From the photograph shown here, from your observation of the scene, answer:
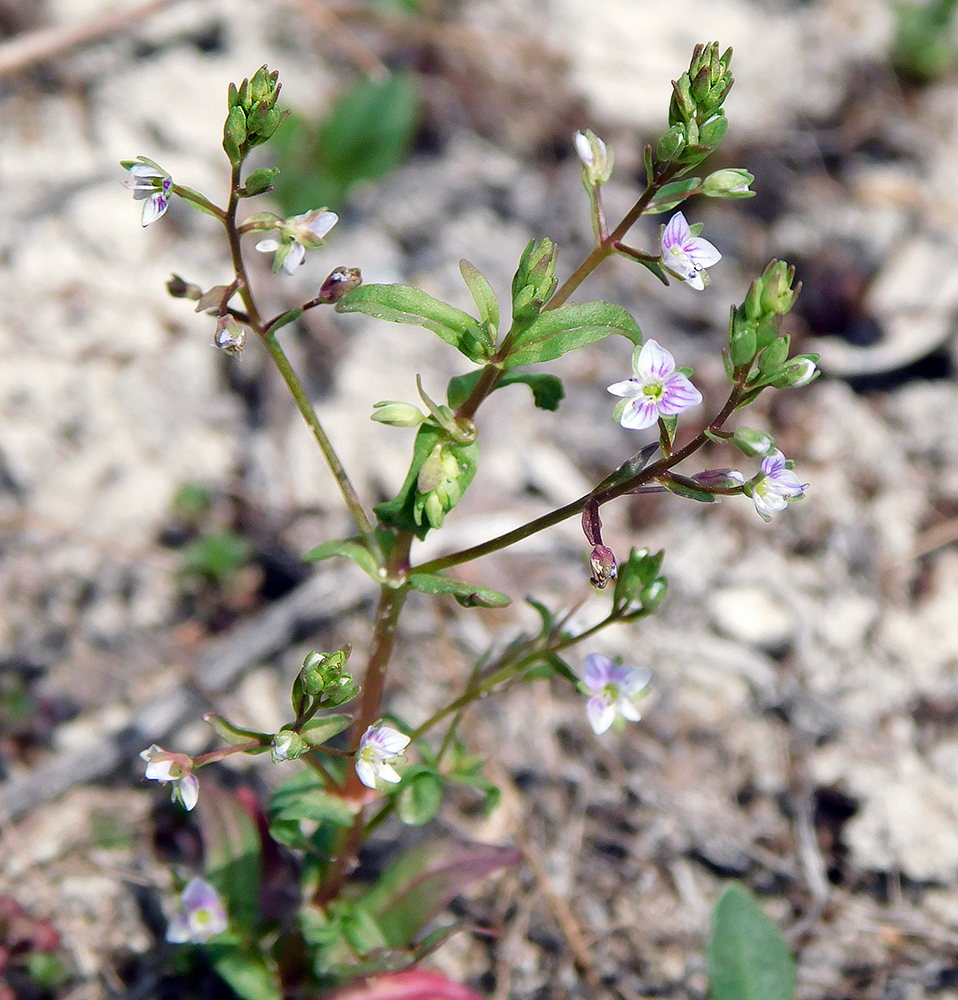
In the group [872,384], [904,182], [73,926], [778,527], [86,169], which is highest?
[86,169]

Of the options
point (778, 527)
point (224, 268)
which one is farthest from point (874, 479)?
point (224, 268)

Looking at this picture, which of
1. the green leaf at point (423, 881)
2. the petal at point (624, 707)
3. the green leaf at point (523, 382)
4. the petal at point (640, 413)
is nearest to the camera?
the petal at point (640, 413)

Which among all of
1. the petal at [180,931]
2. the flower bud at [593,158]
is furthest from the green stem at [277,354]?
the petal at [180,931]

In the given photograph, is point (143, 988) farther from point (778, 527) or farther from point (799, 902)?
point (778, 527)

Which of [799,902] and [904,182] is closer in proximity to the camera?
[799,902]

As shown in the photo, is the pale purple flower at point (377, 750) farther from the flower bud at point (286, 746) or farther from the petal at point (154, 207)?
the petal at point (154, 207)

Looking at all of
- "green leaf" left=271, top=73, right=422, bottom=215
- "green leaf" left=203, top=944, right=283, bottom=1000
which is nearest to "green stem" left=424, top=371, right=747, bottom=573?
"green leaf" left=203, top=944, right=283, bottom=1000

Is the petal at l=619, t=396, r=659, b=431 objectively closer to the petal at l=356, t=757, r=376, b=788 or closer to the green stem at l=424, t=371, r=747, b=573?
the green stem at l=424, t=371, r=747, b=573
